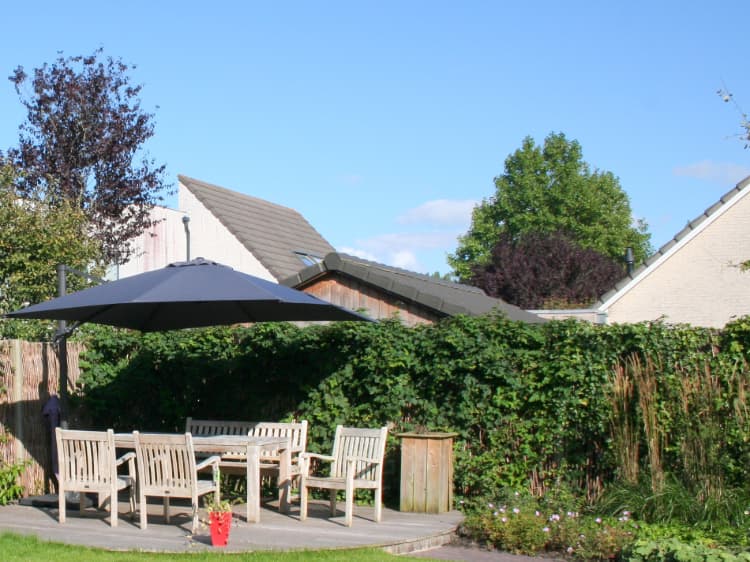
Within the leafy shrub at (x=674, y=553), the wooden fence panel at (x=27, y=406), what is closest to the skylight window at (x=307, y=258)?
the wooden fence panel at (x=27, y=406)

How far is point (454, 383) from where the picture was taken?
10719 mm

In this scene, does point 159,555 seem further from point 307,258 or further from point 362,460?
point 307,258

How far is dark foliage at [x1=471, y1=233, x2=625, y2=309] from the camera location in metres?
41.2

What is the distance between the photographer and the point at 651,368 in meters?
9.74

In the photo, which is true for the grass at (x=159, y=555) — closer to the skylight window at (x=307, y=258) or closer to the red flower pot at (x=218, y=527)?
the red flower pot at (x=218, y=527)

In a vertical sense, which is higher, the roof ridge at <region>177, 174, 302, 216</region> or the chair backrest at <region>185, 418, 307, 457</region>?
the roof ridge at <region>177, 174, 302, 216</region>

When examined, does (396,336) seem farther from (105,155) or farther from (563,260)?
(563,260)

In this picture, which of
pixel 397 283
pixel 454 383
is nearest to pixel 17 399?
pixel 454 383

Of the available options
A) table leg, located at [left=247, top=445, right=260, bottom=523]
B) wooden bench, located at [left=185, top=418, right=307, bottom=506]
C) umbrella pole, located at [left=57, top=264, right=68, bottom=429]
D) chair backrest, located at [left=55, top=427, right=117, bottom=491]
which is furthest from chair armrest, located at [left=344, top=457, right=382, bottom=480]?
umbrella pole, located at [left=57, top=264, right=68, bottom=429]

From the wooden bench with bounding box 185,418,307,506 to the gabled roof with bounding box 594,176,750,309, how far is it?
12.9 m

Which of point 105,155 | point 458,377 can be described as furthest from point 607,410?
point 105,155

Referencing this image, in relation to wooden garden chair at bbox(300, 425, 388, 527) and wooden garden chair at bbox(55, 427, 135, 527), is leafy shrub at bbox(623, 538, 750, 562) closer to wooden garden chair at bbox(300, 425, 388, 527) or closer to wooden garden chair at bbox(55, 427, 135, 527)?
wooden garden chair at bbox(300, 425, 388, 527)

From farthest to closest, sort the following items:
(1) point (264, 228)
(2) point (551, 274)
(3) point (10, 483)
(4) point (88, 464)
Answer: (2) point (551, 274) < (1) point (264, 228) < (3) point (10, 483) < (4) point (88, 464)

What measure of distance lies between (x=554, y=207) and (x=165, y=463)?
157ft
